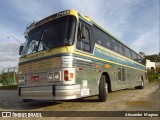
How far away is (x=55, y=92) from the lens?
638 cm

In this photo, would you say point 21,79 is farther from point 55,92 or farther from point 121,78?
point 121,78

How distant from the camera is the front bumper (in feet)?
20.5

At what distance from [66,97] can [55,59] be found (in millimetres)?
1230

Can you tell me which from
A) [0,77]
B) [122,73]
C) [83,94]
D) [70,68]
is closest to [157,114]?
[83,94]

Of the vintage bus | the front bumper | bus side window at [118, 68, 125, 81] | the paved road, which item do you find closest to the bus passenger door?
bus side window at [118, 68, 125, 81]

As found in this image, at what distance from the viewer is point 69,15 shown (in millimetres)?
7086

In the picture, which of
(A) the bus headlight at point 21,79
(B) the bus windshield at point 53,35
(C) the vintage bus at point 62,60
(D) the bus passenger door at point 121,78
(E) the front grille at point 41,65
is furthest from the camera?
(D) the bus passenger door at point 121,78

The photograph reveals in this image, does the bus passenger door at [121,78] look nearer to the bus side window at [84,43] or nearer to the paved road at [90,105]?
Answer: the paved road at [90,105]

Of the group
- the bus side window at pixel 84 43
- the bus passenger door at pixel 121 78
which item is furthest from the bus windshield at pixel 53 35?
the bus passenger door at pixel 121 78

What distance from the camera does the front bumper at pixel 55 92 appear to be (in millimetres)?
6262

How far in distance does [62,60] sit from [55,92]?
98 cm

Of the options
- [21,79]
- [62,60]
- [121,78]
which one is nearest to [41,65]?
[62,60]

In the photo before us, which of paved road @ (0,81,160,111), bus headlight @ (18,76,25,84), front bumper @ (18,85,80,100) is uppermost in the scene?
bus headlight @ (18,76,25,84)

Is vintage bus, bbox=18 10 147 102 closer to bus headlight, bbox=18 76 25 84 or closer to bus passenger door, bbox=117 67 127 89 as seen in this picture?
bus headlight, bbox=18 76 25 84
